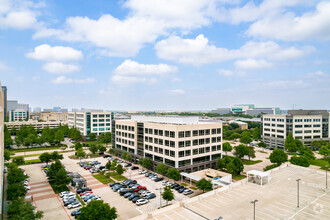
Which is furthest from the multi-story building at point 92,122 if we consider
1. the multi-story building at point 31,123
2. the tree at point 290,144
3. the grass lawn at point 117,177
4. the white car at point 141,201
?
the tree at point 290,144

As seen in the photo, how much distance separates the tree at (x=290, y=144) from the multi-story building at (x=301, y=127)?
266 inches

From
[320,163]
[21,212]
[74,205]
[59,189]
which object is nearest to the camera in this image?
[21,212]

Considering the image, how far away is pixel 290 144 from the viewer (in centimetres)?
8219

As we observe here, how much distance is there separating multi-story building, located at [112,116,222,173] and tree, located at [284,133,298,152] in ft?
125

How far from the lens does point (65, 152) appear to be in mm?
89875

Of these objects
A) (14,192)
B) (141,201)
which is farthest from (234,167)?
(14,192)

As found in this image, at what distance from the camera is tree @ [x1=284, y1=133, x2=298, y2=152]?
81.2 meters

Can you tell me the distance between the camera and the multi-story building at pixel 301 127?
8994cm

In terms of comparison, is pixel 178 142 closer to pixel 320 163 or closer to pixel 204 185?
pixel 204 185

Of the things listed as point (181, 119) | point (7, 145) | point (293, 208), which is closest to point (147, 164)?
point (181, 119)

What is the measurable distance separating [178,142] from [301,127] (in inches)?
2686

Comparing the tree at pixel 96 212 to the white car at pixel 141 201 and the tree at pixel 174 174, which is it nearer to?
the white car at pixel 141 201

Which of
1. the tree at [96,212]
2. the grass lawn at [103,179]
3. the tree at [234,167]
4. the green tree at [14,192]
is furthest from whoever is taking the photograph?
the tree at [234,167]

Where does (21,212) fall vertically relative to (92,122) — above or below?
below
